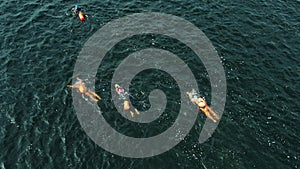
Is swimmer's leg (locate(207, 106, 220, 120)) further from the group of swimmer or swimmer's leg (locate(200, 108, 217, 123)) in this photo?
swimmer's leg (locate(200, 108, 217, 123))

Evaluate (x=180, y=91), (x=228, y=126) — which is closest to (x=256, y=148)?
(x=228, y=126)

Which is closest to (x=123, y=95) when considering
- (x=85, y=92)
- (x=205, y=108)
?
(x=85, y=92)

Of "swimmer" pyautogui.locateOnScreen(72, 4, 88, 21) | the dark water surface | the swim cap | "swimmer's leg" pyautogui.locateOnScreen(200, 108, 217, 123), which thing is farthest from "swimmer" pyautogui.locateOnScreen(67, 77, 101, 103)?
"swimmer" pyautogui.locateOnScreen(72, 4, 88, 21)

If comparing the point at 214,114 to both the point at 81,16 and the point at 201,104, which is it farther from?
the point at 81,16

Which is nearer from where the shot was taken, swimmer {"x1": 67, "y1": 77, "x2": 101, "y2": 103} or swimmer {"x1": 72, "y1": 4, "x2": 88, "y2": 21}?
swimmer {"x1": 67, "y1": 77, "x2": 101, "y2": 103}

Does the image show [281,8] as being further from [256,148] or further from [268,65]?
[256,148]

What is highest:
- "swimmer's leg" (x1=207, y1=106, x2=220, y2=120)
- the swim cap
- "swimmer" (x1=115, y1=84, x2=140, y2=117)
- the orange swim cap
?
the orange swim cap

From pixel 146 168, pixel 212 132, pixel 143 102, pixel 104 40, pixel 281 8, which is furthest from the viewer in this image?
pixel 281 8
